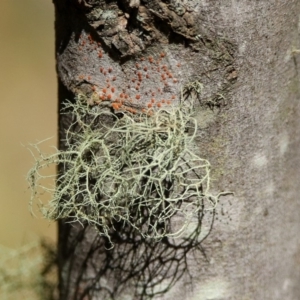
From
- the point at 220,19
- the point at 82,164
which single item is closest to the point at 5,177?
the point at 82,164

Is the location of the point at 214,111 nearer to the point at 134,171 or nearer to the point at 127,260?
the point at 134,171

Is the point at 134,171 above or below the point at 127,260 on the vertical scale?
above

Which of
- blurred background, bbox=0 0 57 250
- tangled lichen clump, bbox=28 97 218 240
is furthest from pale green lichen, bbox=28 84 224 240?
blurred background, bbox=0 0 57 250

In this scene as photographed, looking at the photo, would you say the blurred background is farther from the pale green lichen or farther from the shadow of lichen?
the pale green lichen

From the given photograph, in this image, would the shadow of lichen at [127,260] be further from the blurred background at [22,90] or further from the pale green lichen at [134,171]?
the blurred background at [22,90]

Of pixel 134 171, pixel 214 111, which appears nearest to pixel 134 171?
pixel 134 171

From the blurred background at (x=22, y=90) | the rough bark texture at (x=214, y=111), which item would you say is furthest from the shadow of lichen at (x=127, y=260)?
the blurred background at (x=22, y=90)
